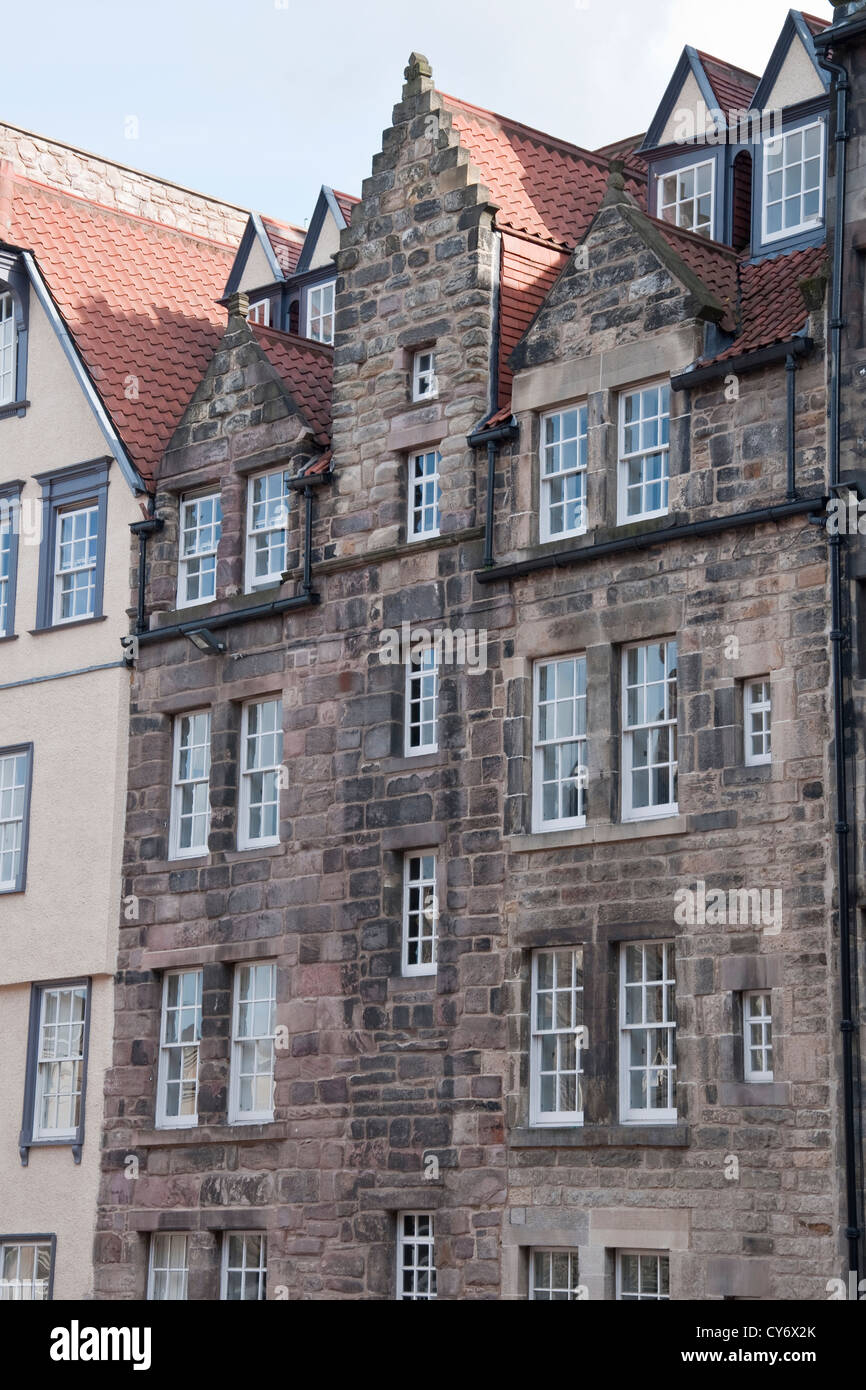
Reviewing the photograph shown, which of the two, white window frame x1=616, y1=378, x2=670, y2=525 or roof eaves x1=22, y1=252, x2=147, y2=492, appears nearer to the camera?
white window frame x1=616, y1=378, x2=670, y2=525

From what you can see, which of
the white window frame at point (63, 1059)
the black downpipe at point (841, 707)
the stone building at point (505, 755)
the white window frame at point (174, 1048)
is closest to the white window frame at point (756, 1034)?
the stone building at point (505, 755)

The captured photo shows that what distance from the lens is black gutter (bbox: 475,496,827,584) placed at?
85.0 ft

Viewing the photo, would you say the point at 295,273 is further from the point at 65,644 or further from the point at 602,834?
the point at 602,834

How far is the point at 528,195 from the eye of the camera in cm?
3150

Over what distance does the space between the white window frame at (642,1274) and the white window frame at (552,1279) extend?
1.41 feet

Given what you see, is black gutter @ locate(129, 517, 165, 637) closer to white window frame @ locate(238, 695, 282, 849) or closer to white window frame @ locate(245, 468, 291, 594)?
white window frame @ locate(245, 468, 291, 594)

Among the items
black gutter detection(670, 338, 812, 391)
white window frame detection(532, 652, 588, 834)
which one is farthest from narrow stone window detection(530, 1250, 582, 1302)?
black gutter detection(670, 338, 812, 391)

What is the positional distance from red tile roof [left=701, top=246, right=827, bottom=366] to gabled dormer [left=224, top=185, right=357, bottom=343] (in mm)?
8684

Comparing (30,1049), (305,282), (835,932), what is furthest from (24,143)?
(835,932)

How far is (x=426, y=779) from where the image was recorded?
2898cm
